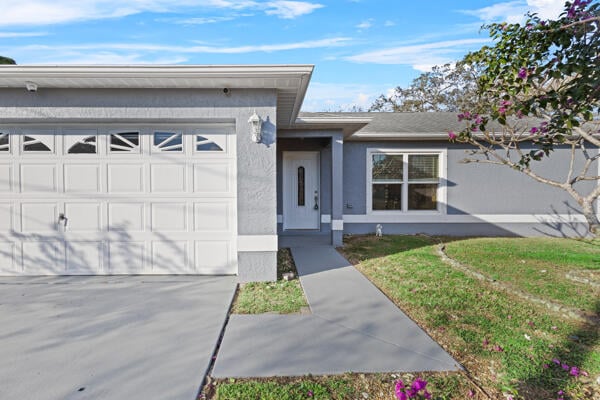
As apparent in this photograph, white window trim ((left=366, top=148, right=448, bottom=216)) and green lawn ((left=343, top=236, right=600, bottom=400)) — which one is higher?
white window trim ((left=366, top=148, right=448, bottom=216))

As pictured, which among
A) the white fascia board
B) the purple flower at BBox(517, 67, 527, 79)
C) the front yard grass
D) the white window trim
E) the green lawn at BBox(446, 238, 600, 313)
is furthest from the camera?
the white window trim

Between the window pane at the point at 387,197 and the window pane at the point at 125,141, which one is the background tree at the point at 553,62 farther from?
the window pane at the point at 387,197

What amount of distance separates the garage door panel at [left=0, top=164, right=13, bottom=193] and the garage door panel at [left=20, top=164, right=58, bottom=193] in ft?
0.61

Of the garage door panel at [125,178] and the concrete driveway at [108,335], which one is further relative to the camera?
the garage door panel at [125,178]

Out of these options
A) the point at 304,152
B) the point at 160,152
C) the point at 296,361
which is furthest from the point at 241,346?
the point at 304,152

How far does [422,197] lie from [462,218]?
1.23 m

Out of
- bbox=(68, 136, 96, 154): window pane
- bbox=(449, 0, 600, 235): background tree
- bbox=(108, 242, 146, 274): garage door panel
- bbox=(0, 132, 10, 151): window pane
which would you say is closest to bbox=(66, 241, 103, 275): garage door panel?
bbox=(108, 242, 146, 274): garage door panel

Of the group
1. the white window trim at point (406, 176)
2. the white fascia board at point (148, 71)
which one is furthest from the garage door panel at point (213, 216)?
the white window trim at point (406, 176)

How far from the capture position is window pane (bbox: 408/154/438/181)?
9.97 metres

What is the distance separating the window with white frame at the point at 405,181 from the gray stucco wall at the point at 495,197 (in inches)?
11.5

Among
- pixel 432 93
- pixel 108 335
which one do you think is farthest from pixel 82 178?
pixel 432 93

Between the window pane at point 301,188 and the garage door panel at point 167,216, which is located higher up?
the window pane at point 301,188

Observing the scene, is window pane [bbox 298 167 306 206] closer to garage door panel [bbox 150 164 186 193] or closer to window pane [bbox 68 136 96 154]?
garage door panel [bbox 150 164 186 193]

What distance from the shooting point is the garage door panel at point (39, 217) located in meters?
5.66
